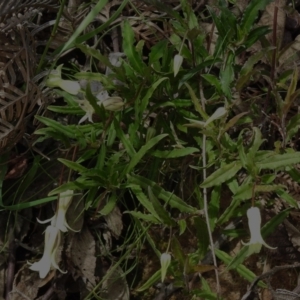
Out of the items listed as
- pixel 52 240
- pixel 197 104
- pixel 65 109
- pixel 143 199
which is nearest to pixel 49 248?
pixel 52 240

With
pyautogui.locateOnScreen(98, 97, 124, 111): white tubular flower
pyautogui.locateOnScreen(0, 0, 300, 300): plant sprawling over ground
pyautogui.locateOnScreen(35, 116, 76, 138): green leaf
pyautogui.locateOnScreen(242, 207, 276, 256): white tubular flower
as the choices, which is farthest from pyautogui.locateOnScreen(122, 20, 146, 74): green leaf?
pyautogui.locateOnScreen(242, 207, 276, 256): white tubular flower

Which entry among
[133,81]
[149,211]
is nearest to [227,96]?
[133,81]

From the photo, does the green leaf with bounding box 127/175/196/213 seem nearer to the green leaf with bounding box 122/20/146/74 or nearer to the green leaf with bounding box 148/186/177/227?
the green leaf with bounding box 148/186/177/227

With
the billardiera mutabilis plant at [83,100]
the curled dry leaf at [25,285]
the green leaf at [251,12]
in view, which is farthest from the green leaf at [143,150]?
the curled dry leaf at [25,285]

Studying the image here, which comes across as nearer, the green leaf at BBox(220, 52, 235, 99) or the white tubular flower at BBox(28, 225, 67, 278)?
the white tubular flower at BBox(28, 225, 67, 278)

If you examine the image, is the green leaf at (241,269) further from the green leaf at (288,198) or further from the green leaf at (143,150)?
the green leaf at (143,150)

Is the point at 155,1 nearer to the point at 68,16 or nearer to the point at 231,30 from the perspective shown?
the point at 231,30
